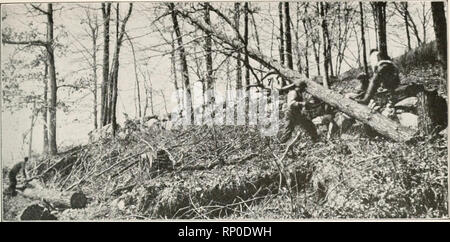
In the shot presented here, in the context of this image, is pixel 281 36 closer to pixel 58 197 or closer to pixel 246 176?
pixel 246 176

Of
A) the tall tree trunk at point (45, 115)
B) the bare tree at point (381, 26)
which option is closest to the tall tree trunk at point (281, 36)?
the bare tree at point (381, 26)

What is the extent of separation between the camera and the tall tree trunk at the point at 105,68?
5758 millimetres

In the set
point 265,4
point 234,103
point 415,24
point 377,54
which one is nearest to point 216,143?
point 234,103

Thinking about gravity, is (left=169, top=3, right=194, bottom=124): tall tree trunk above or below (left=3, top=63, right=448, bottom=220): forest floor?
above

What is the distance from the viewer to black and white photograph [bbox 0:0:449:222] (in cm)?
559

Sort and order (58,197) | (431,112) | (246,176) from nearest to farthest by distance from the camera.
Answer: (431,112) → (246,176) → (58,197)

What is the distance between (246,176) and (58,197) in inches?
83.9

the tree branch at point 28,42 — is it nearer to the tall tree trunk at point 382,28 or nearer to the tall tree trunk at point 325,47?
the tall tree trunk at point 325,47

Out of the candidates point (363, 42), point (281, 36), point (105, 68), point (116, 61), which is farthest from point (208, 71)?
point (363, 42)

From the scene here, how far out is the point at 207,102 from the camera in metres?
5.71

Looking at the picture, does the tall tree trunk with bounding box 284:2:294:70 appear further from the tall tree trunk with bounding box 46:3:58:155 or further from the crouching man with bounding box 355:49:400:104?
the tall tree trunk with bounding box 46:3:58:155

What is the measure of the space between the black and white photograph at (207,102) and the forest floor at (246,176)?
2cm

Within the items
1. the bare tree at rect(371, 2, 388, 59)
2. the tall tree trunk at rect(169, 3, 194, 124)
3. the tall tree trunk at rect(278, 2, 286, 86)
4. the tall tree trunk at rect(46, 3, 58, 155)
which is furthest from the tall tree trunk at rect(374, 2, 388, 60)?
the tall tree trunk at rect(46, 3, 58, 155)

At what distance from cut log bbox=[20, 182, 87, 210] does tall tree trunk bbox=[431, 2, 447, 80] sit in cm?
423
